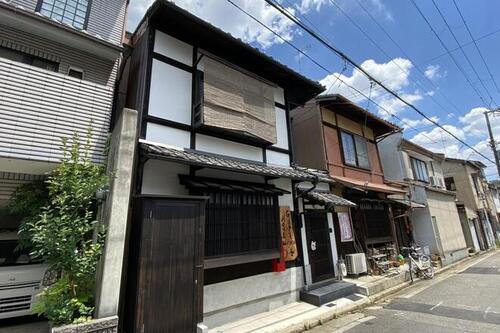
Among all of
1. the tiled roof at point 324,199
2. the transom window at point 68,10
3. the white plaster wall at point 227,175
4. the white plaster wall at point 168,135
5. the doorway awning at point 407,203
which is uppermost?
the transom window at point 68,10

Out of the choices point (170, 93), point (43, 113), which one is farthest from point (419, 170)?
point (43, 113)

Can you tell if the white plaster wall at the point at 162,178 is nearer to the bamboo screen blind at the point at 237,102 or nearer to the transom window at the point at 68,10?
the bamboo screen blind at the point at 237,102

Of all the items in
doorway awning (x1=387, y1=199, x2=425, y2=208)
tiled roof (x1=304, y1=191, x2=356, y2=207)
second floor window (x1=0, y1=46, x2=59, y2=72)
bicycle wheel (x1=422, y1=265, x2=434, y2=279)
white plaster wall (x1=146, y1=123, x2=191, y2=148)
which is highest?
second floor window (x1=0, y1=46, x2=59, y2=72)

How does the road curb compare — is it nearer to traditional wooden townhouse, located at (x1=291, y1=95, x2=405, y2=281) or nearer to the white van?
traditional wooden townhouse, located at (x1=291, y1=95, x2=405, y2=281)

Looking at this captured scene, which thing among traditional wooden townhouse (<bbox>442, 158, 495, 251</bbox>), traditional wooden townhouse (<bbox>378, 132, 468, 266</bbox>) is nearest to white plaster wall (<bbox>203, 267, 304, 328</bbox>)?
traditional wooden townhouse (<bbox>378, 132, 468, 266</bbox>)

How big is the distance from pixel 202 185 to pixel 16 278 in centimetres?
482

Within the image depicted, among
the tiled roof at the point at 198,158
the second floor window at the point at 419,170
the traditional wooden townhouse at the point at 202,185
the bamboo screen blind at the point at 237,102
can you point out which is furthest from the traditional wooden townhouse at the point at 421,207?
the tiled roof at the point at 198,158

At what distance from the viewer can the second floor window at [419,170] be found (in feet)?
58.1

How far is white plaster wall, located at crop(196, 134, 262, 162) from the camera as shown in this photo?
721cm

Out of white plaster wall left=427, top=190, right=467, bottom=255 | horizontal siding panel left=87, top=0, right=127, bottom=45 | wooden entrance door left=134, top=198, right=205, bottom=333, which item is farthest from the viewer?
white plaster wall left=427, top=190, right=467, bottom=255

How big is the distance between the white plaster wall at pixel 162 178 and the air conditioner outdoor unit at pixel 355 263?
7556 millimetres

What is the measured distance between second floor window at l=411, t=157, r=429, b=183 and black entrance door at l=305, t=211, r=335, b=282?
36.4ft

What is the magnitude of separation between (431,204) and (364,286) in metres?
10.5

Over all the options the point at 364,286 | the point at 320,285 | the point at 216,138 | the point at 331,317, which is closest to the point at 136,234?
the point at 216,138
